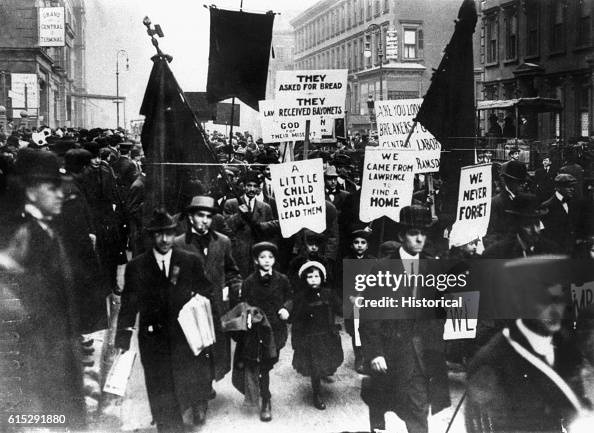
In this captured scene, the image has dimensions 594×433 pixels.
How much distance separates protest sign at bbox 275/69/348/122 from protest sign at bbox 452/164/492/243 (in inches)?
61.2

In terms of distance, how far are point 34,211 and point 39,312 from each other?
2.81ft

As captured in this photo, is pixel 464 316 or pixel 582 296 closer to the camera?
pixel 464 316

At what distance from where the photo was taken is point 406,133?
7.06 metres

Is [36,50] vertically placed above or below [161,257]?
above

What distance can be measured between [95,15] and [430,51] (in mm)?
4290

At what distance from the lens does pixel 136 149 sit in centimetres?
1048

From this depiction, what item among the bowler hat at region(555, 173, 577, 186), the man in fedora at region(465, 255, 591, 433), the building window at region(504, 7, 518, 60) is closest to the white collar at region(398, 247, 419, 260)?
the man in fedora at region(465, 255, 591, 433)

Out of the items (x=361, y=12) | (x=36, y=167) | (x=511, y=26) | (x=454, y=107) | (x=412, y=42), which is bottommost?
(x=36, y=167)

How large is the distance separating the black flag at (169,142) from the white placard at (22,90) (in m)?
2.40

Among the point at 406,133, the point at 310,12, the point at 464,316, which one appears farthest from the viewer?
the point at 310,12

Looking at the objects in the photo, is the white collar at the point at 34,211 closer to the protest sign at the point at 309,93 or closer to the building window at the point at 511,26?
the protest sign at the point at 309,93

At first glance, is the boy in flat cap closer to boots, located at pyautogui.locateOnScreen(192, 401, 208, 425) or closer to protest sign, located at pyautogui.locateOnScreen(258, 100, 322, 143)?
boots, located at pyautogui.locateOnScreen(192, 401, 208, 425)

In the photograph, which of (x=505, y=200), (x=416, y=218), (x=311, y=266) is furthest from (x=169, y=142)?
(x=505, y=200)

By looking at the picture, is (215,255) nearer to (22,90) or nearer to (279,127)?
(279,127)
